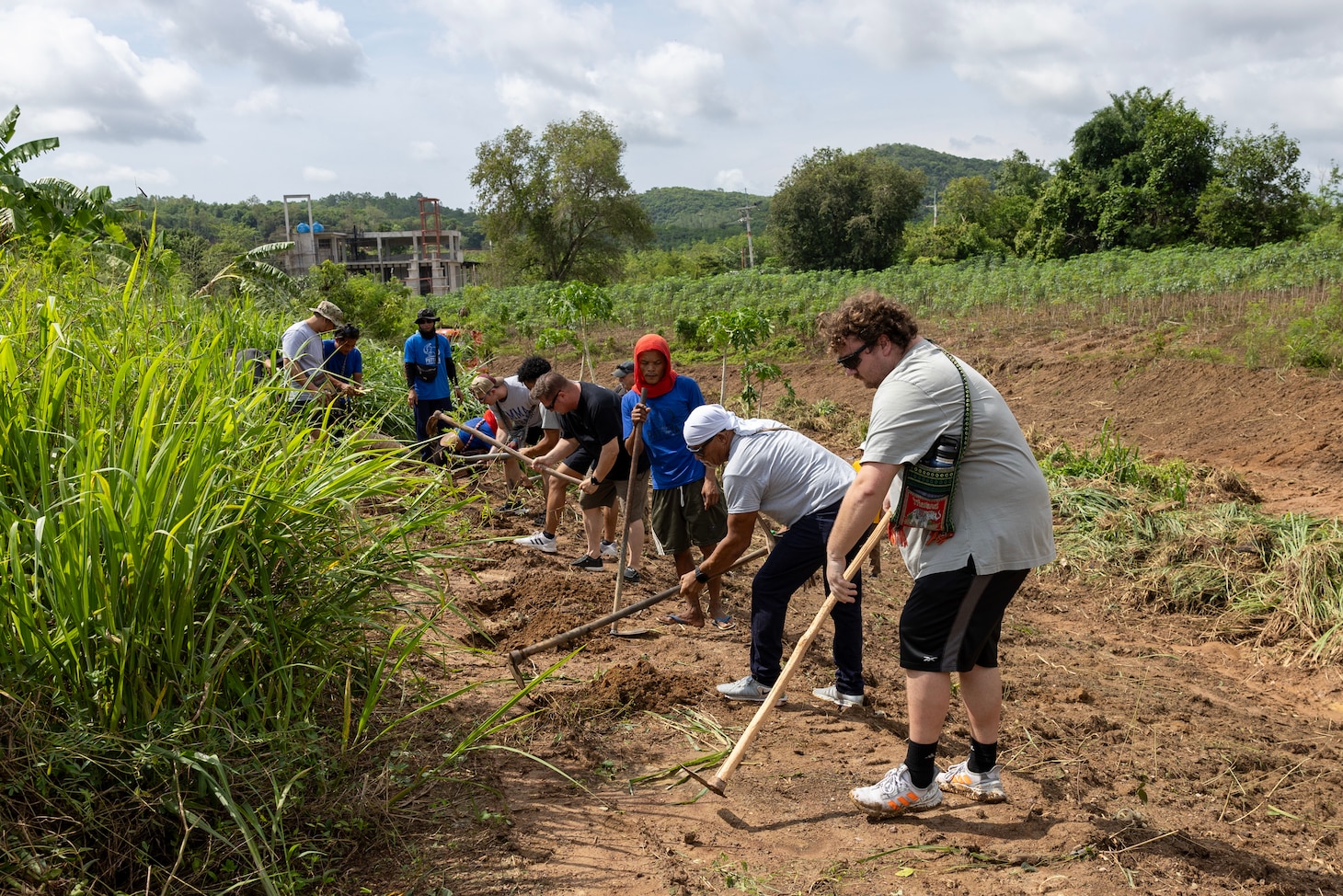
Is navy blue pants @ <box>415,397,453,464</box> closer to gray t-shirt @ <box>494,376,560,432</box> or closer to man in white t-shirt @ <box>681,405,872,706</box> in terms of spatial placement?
gray t-shirt @ <box>494,376,560,432</box>

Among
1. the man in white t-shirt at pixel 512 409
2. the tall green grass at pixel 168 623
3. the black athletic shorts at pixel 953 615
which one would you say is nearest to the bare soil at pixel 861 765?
the tall green grass at pixel 168 623

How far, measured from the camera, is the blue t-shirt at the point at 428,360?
840cm

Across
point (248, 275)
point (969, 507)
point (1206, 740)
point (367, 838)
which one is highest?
point (248, 275)

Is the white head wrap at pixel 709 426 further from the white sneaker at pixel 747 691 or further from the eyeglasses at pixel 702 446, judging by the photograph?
the white sneaker at pixel 747 691

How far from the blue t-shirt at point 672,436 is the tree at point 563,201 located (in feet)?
125

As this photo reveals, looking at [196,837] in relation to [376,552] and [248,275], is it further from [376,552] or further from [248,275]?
[248,275]

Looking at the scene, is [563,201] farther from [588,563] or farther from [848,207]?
[588,563]

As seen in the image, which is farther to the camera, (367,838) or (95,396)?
(95,396)

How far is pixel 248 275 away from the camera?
12.4m

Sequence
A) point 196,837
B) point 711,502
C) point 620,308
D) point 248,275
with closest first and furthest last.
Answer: point 196,837, point 711,502, point 248,275, point 620,308

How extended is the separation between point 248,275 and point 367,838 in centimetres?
1133

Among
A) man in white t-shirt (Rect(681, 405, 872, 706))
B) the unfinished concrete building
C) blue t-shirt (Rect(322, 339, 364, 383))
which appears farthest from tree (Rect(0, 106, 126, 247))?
the unfinished concrete building

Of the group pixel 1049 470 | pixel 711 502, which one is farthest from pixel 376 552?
pixel 1049 470

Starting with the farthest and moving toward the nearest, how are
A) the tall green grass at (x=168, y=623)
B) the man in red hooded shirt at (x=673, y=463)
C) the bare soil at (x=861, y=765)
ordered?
the man in red hooded shirt at (x=673, y=463)
the bare soil at (x=861, y=765)
the tall green grass at (x=168, y=623)
